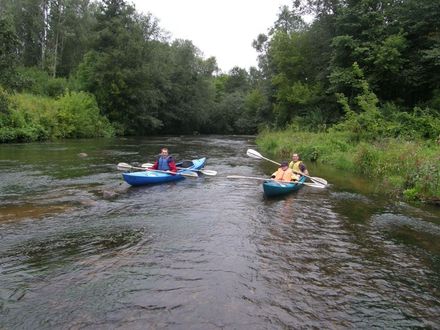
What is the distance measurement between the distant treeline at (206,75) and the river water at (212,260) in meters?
9.57

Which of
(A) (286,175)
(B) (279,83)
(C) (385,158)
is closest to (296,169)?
(A) (286,175)

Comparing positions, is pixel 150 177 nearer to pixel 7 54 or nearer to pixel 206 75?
pixel 7 54

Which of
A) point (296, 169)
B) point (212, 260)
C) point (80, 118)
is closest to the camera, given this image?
point (212, 260)

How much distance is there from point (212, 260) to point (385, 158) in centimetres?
917

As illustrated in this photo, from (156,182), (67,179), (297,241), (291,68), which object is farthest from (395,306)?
(291,68)

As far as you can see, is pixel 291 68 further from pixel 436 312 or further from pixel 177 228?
pixel 436 312

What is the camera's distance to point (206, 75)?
172 feet

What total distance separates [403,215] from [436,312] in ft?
14.6

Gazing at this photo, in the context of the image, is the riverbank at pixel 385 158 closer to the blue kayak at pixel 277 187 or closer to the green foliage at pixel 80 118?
the blue kayak at pixel 277 187

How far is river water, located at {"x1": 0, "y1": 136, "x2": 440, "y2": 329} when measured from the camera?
444 centimetres

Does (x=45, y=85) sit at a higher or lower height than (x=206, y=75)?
lower

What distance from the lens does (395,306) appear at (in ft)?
15.5

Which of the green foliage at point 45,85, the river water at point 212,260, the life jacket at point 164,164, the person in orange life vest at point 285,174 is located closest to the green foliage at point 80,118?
the green foliage at point 45,85

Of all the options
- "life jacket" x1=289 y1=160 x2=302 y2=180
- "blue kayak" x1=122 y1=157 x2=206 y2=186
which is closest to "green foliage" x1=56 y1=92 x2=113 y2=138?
"blue kayak" x1=122 y1=157 x2=206 y2=186
